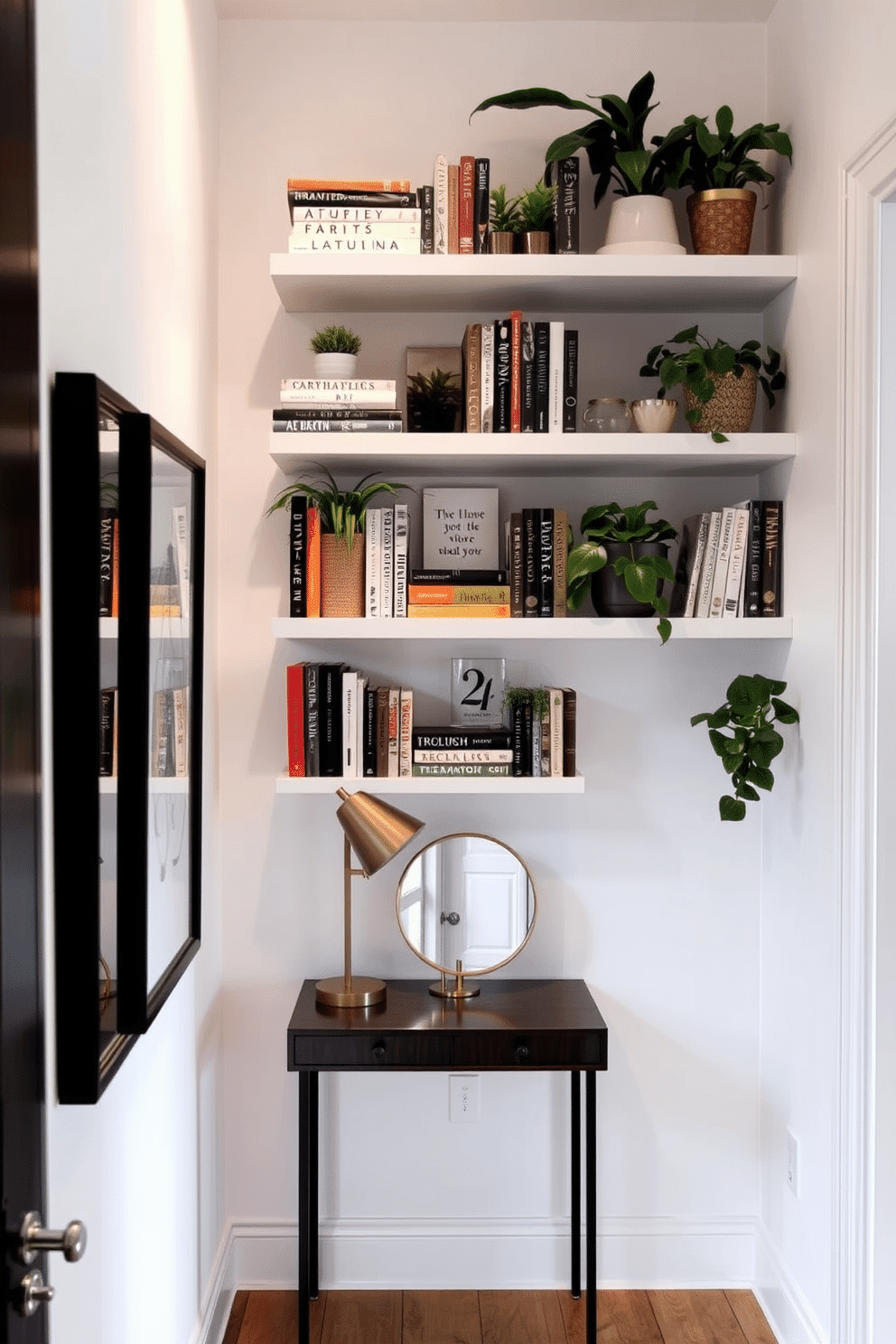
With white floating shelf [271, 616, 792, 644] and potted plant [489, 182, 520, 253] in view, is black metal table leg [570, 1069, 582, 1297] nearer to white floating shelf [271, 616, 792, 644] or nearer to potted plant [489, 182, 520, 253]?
white floating shelf [271, 616, 792, 644]

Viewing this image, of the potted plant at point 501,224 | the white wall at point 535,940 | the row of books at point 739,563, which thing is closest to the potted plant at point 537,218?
the potted plant at point 501,224

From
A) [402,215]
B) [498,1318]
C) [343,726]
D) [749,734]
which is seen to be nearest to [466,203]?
[402,215]

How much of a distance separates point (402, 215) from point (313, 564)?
708 mm

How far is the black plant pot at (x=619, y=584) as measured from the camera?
8.04 feet

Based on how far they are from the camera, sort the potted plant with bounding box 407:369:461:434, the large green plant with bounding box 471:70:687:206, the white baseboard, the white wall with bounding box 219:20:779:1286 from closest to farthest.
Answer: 1. the white baseboard
2. the large green plant with bounding box 471:70:687:206
3. the potted plant with bounding box 407:369:461:434
4. the white wall with bounding box 219:20:779:1286

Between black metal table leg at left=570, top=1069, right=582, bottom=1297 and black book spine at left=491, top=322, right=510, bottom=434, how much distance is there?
1358mm

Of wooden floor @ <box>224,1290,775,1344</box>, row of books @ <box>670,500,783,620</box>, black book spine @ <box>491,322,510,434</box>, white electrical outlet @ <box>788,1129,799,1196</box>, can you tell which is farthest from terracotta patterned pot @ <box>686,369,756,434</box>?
wooden floor @ <box>224,1290,775,1344</box>

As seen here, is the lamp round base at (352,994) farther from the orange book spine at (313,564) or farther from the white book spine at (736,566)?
the white book spine at (736,566)

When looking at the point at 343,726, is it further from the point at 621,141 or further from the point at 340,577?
the point at 621,141

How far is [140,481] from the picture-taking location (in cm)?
149

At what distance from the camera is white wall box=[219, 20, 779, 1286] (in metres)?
2.69

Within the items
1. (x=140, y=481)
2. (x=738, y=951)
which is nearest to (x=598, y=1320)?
(x=738, y=951)

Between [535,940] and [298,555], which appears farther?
[535,940]

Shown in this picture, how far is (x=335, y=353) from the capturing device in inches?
98.1
